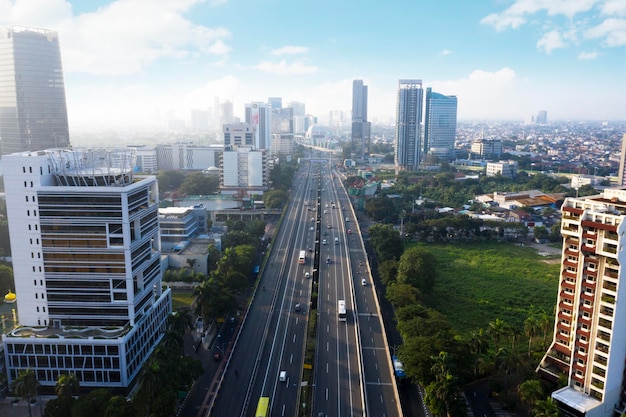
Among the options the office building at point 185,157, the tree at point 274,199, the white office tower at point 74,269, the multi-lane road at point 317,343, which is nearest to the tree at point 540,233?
the multi-lane road at point 317,343

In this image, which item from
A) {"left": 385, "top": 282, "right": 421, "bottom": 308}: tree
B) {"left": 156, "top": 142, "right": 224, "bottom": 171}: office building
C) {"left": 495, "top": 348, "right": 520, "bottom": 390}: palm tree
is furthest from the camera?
{"left": 156, "top": 142, "right": 224, "bottom": 171}: office building

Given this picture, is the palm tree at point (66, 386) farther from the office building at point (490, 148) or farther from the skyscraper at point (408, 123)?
the office building at point (490, 148)

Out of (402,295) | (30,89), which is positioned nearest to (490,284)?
(402,295)

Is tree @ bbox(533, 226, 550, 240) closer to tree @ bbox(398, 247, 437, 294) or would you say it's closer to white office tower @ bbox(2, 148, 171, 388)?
tree @ bbox(398, 247, 437, 294)

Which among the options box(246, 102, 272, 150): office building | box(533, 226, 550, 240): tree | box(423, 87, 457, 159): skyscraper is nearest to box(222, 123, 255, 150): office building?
box(246, 102, 272, 150): office building

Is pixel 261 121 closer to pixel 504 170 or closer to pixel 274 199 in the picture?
pixel 504 170

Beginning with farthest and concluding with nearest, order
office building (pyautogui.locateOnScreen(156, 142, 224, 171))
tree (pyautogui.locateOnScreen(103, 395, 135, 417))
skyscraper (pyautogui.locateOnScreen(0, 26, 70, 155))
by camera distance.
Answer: office building (pyautogui.locateOnScreen(156, 142, 224, 171)), skyscraper (pyautogui.locateOnScreen(0, 26, 70, 155)), tree (pyautogui.locateOnScreen(103, 395, 135, 417))
